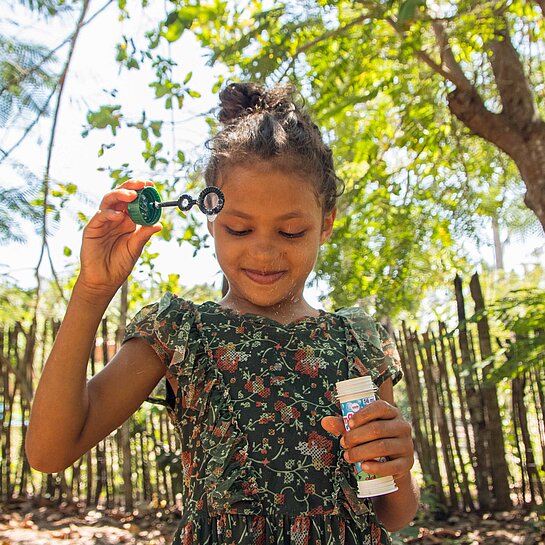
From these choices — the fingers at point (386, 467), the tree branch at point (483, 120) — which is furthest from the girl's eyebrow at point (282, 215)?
the tree branch at point (483, 120)

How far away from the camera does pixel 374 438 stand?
1247 millimetres

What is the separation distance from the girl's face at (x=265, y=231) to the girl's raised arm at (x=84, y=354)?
0.76 ft

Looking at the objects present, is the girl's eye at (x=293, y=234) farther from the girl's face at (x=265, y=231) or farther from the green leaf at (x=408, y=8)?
the green leaf at (x=408, y=8)

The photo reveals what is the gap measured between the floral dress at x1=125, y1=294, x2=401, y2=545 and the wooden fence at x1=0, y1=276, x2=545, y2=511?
9.11 feet

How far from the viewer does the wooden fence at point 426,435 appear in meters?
4.56

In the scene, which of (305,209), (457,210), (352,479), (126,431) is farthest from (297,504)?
(126,431)

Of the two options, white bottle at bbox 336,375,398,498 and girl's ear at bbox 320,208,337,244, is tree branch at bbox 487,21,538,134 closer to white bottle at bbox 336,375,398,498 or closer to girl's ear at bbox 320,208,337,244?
girl's ear at bbox 320,208,337,244

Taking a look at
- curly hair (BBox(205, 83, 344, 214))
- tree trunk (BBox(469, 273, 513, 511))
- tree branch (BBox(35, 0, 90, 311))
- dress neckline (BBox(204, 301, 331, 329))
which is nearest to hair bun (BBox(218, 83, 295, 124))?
curly hair (BBox(205, 83, 344, 214))

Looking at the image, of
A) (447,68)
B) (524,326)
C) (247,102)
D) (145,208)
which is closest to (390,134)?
(447,68)

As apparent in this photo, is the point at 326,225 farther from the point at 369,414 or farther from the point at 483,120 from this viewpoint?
the point at 483,120

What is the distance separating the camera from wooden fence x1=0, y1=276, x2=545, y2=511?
4.56 meters

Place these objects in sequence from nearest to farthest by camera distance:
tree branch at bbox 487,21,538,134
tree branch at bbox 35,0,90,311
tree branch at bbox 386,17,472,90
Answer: tree branch at bbox 35,0,90,311 → tree branch at bbox 386,17,472,90 → tree branch at bbox 487,21,538,134

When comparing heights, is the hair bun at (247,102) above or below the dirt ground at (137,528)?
above

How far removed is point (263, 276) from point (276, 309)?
16 cm
